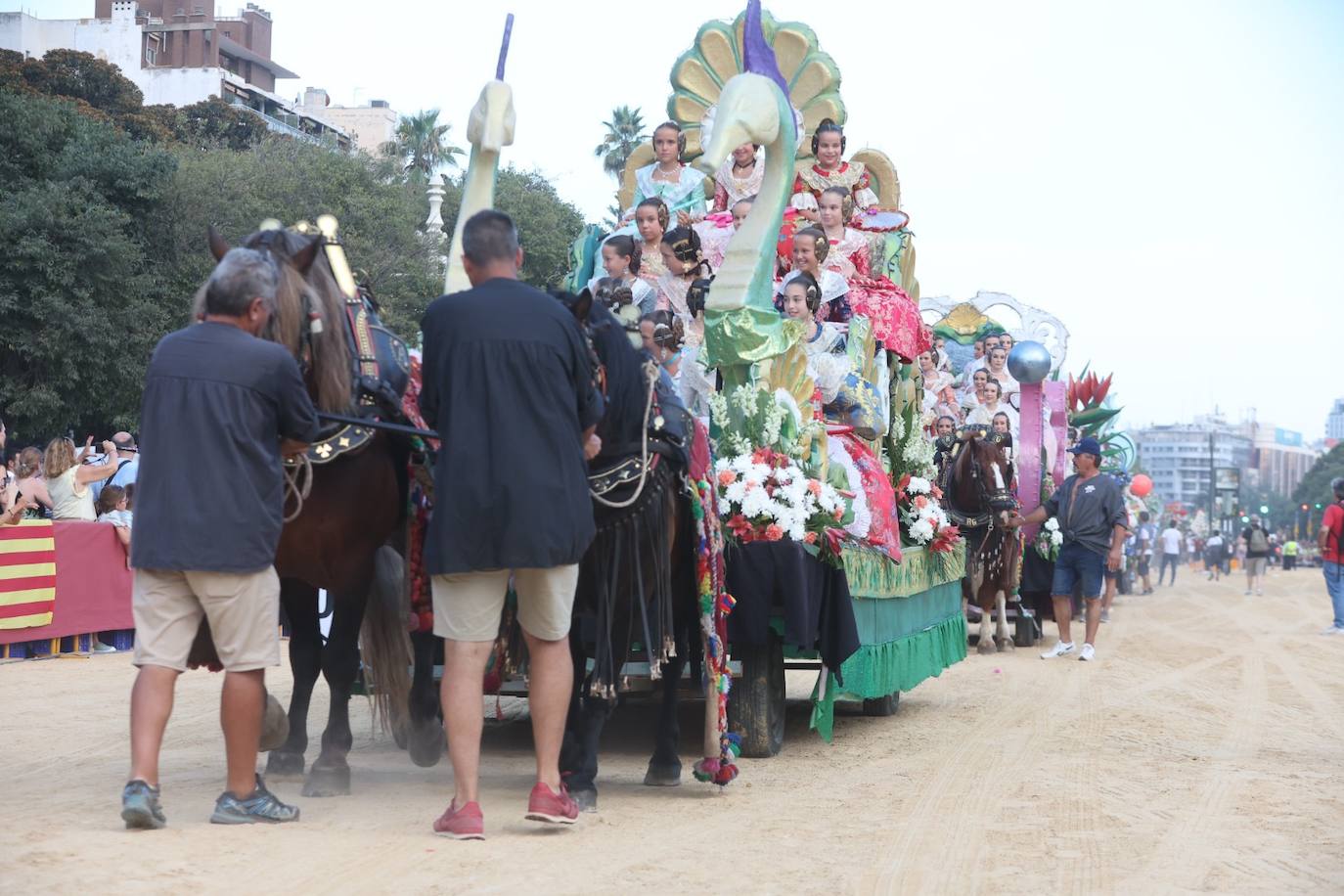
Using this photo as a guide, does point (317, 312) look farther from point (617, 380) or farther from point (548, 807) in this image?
point (548, 807)

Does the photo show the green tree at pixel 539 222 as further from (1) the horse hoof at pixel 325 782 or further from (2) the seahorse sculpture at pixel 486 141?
(1) the horse hoof at pixel 325 782

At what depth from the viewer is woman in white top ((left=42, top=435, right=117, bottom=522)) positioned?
45.8 feet

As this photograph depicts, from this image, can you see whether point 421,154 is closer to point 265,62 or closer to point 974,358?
point 265,62

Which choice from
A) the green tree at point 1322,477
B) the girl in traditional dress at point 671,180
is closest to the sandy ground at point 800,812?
the girl in traditional dress at point 671,180

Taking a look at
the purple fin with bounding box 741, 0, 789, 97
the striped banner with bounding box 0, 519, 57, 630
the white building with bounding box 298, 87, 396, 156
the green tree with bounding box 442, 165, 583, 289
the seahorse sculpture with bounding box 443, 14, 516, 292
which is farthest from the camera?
the white building with bounding box 298, 87, 396, 156

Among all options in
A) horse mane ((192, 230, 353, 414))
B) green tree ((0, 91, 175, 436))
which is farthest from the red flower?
green tree ((0, 91, 175, 436))

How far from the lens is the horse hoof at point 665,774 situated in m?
6.91

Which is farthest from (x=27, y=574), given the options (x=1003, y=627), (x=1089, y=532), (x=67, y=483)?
(x=1089, y=532)

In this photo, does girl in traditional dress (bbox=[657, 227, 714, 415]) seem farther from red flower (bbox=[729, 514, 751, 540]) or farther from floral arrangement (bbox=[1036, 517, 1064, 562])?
floral arrangement (bbox=[1036, 517, 1064, 562])

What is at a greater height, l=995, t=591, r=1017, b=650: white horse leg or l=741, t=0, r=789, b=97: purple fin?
l=741, t=0, r=789, b=97: purple fin

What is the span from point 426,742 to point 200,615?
187cm

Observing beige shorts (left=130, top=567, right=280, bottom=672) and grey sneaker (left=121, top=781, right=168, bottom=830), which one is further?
beige shorts (left=130, top=567, right=280, bottom=672)

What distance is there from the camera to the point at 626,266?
9.73 meters

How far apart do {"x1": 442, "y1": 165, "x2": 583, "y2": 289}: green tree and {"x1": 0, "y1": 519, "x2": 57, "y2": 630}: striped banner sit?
2880cm
